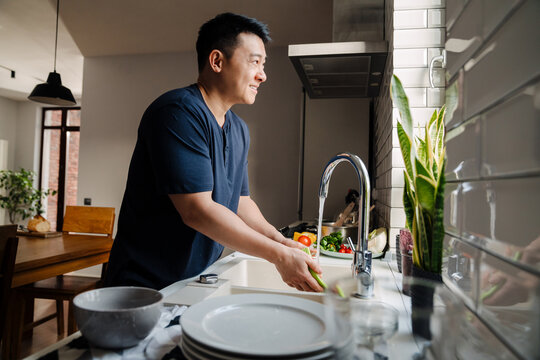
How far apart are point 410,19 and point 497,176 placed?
3.81ft

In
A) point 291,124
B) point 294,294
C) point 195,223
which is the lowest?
point 294,294

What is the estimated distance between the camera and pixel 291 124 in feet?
13.5

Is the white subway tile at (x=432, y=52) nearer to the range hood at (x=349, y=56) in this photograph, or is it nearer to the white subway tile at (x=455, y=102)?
the range hood at (x=349, y=56)

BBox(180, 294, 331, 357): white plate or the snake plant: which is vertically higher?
the snake plant

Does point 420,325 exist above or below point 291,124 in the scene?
below

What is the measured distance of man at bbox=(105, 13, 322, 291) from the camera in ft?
3.25

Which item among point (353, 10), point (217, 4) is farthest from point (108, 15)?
point (353, 10)

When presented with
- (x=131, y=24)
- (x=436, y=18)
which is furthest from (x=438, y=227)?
(x=131, y=24)

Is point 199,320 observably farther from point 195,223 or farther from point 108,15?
point 108,15

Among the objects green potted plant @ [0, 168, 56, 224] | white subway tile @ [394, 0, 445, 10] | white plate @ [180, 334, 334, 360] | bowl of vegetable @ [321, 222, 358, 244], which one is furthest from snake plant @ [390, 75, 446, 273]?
green potted plant @ [0, 168, 56, 224]

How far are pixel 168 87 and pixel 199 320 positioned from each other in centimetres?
433

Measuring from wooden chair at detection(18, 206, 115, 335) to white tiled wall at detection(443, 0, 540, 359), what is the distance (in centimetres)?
257

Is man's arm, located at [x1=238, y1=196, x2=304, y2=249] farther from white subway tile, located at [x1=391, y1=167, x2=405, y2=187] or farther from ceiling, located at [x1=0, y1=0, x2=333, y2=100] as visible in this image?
ceiling, located at [x1=0, y1=0, x2=333, y2=100]

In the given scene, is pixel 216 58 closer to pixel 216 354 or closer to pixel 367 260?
pixel 367 260
